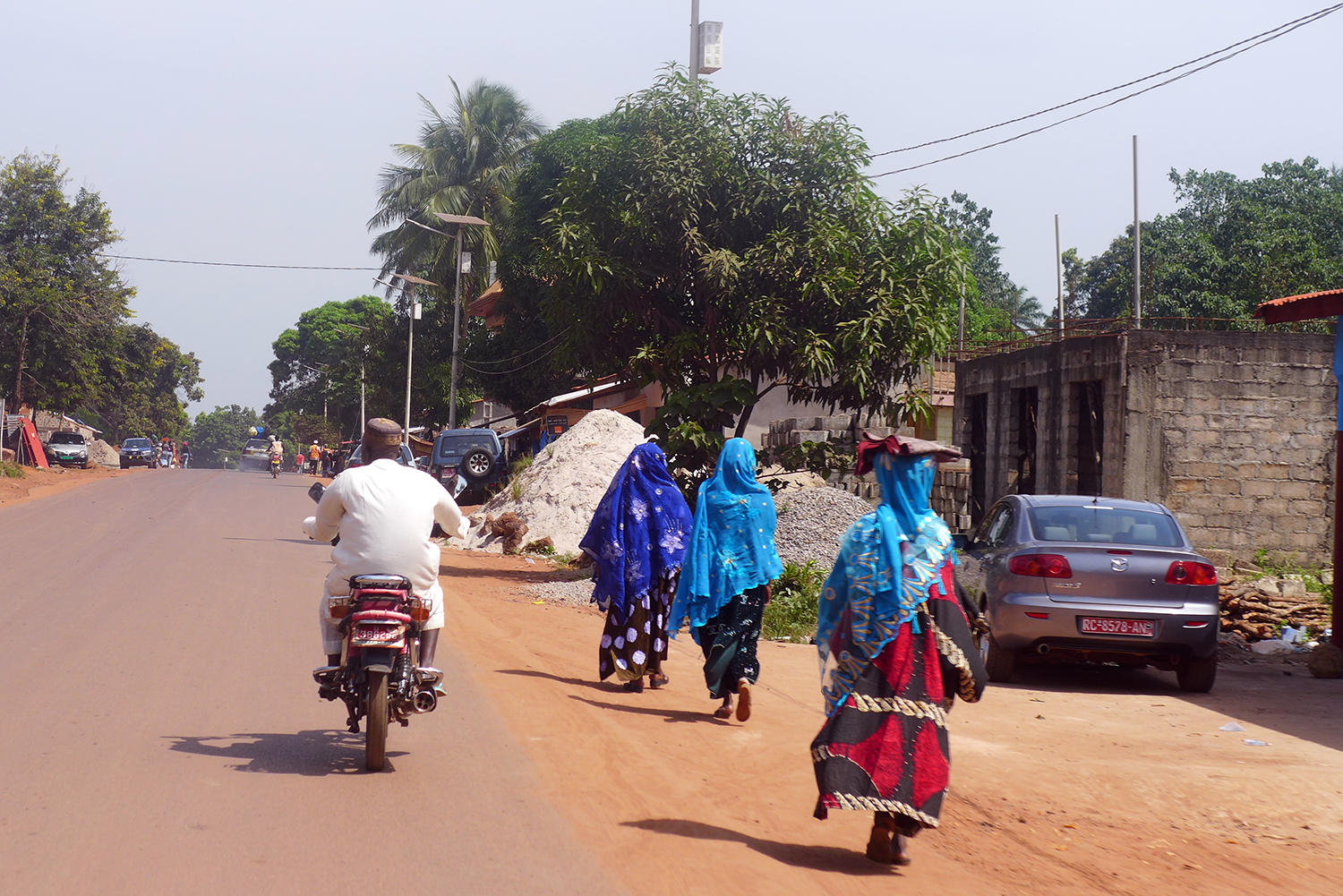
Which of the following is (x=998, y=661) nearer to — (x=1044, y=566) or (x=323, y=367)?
(x=1044, y=566)

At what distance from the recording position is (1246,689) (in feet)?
33.3

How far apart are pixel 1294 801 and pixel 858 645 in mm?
2984

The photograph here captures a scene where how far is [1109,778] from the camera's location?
654 centimetres

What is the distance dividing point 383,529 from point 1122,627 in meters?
6.00

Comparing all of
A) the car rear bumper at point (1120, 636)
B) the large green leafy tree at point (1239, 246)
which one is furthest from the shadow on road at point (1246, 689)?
the large green leafy tree at point (1239, 246)

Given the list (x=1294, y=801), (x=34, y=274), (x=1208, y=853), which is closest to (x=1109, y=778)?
(x=1294, y=801)

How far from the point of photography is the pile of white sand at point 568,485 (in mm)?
21422

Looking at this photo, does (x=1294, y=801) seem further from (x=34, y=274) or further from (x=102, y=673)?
(x=34, y=274)

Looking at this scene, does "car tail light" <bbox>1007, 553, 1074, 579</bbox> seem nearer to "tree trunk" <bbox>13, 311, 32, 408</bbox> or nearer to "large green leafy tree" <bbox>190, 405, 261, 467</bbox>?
"tree trunk" <bbox>13, 311, 32, 408</bbox>

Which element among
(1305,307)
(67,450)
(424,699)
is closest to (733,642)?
(424,699)

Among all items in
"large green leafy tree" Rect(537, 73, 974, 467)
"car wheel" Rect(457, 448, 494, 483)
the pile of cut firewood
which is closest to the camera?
the pile of cut firewood

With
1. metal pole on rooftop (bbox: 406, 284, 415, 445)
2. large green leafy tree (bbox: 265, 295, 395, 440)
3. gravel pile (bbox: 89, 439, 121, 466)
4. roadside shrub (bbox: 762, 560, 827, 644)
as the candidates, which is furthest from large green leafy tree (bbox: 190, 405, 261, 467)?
roadside shrub (bbox: 762, 560, 827, 644)

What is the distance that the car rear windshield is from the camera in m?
9.74

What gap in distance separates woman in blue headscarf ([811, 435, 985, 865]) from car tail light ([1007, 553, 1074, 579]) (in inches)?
189
